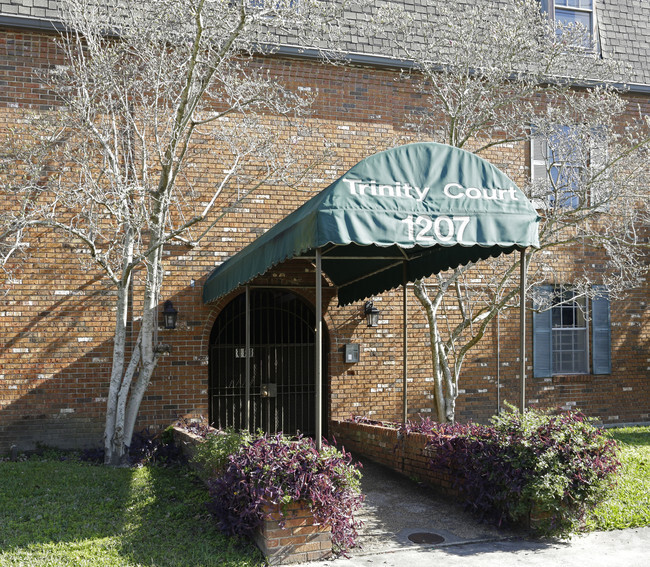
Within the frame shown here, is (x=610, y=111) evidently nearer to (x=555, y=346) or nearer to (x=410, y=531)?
(x=555, y=346)

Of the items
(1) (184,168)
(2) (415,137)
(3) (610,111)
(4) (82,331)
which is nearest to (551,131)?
(3) (610,111)

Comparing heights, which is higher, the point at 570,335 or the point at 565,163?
the point at 565,163

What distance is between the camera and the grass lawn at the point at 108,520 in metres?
5.52

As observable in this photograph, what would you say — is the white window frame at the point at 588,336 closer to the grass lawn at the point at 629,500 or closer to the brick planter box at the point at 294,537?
the grass lawn at the point at 629,500

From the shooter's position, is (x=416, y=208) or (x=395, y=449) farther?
(x=395, y=449)

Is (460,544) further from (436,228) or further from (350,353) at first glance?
(350,353)

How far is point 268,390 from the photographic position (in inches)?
428

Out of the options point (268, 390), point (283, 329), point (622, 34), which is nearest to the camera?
point (268, 390)

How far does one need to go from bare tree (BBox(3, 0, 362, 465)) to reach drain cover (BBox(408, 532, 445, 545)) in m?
4.21

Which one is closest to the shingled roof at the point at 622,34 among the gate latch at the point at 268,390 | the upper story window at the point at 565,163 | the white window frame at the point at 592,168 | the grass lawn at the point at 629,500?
the white window frame at the point at 592,168

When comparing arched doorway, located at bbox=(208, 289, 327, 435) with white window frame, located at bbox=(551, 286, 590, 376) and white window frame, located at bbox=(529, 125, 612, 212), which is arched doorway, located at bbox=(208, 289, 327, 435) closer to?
white window frame, located at bbox=(529, 125, 612, 212)

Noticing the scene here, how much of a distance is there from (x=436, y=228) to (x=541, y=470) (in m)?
2.42

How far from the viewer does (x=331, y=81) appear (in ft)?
36.8

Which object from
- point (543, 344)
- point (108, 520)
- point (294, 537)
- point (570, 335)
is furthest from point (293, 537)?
point (570, 335)
